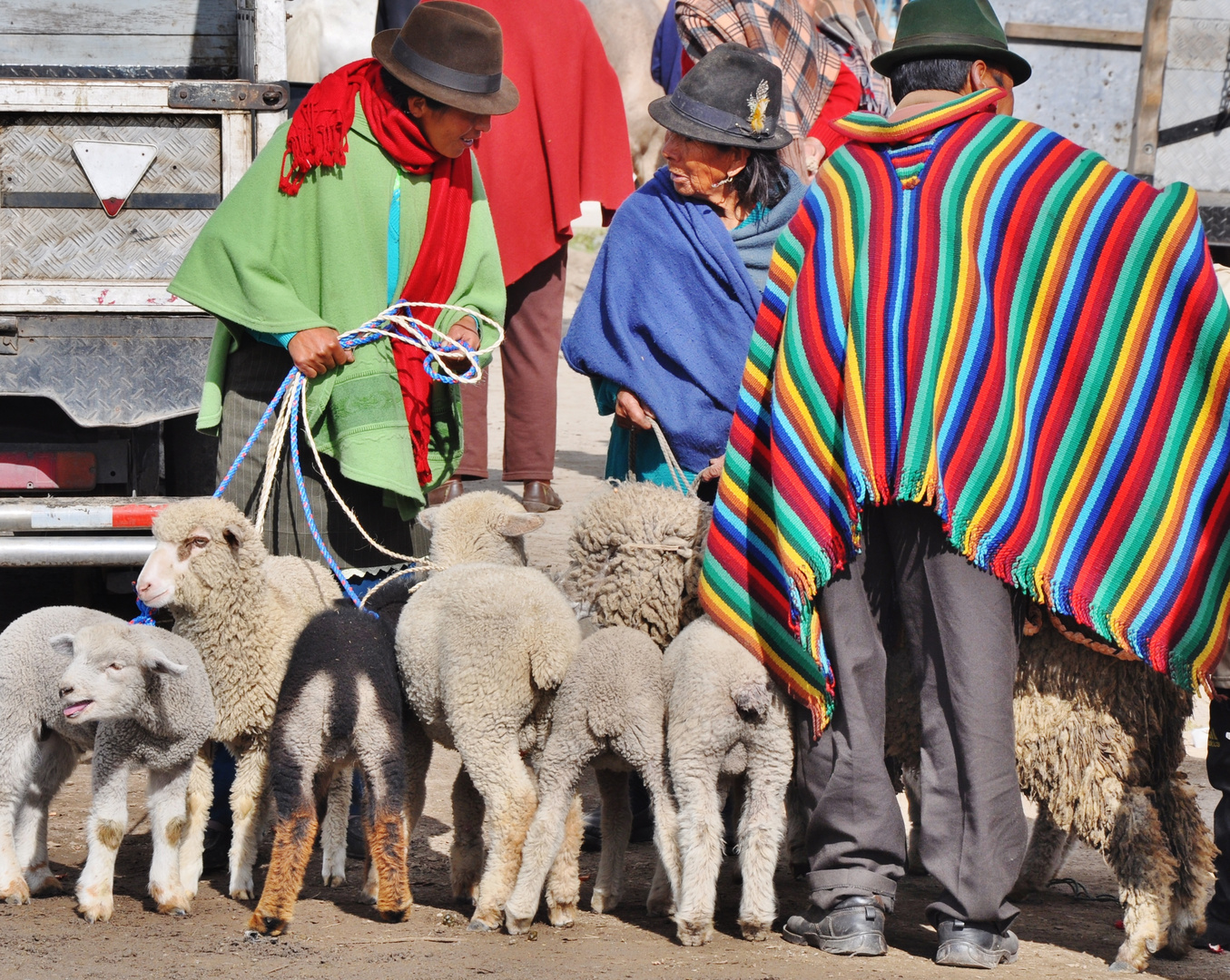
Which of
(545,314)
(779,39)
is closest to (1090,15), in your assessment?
(779,39)

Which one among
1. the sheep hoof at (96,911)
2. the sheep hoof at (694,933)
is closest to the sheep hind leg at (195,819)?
the sheep hoof at (96,911)

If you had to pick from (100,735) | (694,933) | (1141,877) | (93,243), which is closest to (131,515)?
(93,243)

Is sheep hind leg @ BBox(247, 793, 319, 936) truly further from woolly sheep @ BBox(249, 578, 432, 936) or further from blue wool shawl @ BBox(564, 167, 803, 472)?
blue wool shawl @ BBox(564, 167, 803, 472)

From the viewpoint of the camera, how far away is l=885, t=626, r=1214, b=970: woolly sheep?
350 centimetres

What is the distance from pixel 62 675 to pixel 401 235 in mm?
1466

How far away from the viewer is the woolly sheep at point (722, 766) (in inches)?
137

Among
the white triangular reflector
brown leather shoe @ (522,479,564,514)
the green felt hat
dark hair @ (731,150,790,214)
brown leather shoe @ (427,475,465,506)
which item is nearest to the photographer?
the green felt hat

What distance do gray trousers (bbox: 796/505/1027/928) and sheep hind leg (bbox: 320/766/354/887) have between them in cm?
125

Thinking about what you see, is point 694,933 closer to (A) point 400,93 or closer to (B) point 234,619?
(B) point 234,619

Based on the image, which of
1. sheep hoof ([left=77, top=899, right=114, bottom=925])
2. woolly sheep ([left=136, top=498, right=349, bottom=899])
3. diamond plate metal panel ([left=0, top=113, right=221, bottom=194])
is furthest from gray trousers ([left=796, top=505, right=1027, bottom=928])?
diamond plate metal panel ([left=0, top=113, right=221, bottom=194])

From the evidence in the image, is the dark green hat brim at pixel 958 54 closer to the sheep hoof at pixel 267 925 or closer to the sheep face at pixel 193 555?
the sheep face at pixel 193 555

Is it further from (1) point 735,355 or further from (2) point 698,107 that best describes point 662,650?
(2) point 698,107

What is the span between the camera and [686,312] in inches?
167

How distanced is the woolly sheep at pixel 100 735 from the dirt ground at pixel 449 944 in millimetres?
105
